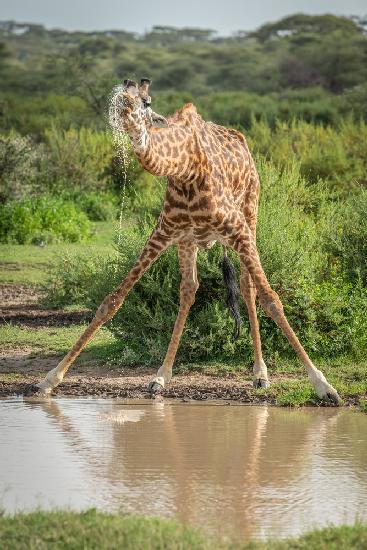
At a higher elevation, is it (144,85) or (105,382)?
(144,85)

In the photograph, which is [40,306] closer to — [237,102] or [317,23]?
[237,102]

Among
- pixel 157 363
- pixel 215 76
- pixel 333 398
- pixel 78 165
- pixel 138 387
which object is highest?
pixel 333 398

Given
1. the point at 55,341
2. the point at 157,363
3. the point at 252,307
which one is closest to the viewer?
the point at 252,307

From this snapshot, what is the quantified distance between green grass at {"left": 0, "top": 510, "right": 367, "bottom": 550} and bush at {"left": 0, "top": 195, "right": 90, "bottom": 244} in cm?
1263

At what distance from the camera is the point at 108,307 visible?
8.90 m

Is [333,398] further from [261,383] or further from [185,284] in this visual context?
[185,284]

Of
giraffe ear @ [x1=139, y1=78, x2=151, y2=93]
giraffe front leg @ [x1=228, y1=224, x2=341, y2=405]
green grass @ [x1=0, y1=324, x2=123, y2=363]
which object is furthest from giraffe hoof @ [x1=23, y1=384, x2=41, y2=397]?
giraffe ear @ [x1=139, y1=78, x2=151, y2=93]

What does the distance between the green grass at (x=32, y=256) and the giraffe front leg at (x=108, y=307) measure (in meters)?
5.33

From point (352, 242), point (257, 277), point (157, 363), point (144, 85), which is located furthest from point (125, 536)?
point (352, 242)

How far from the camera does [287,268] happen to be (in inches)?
414

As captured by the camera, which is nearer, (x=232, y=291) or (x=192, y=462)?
(x=192, y=462)

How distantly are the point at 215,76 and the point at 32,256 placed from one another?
55.6 meters

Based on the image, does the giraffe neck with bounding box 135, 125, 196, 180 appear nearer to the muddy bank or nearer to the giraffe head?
the giraffe head

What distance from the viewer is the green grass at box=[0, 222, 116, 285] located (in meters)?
15.3
